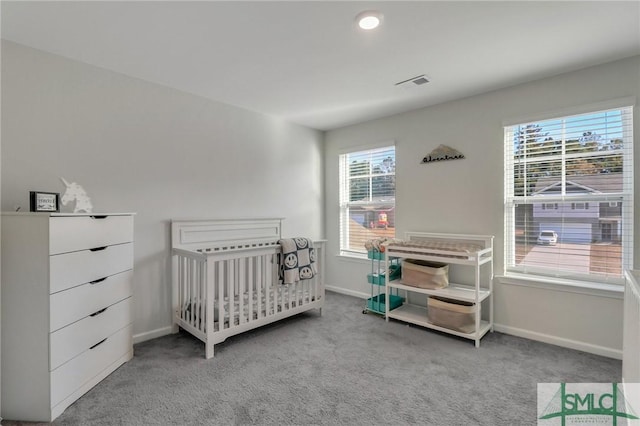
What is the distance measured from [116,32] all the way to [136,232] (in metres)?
1.51

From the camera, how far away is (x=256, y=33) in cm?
190

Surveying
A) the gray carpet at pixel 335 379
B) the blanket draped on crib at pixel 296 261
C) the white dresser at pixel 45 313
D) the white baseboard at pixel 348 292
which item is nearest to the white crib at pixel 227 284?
the blanket draped on crib at pixel 296 261

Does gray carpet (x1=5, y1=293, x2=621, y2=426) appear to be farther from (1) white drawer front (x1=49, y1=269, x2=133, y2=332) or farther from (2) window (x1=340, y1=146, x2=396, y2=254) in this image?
(2) window (x1=340, y1=146, x2=396, y2=254)

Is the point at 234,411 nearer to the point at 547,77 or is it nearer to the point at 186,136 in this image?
the point at 186,136

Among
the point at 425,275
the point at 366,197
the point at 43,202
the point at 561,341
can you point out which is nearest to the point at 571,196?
the point at 561,341

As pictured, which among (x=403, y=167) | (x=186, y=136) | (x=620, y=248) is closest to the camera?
(x=620, y=248)

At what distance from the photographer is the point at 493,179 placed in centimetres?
284

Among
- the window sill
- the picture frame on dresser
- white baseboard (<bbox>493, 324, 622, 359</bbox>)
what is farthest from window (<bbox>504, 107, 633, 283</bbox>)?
the picture frame on dresser

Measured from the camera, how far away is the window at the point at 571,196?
7.52 feet

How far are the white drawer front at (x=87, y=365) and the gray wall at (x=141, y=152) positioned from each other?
0.41 metres

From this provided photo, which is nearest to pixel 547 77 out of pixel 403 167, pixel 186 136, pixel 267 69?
pixel 403 167

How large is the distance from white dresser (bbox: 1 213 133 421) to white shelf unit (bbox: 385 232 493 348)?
2.49m

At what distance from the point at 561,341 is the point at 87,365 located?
3.57 meters

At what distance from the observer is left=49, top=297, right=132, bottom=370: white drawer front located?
1.67 meters
